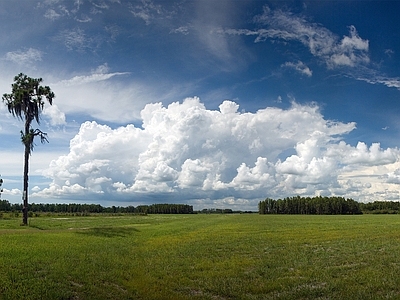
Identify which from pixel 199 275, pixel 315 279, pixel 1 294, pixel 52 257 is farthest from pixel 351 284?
pixel 52 257

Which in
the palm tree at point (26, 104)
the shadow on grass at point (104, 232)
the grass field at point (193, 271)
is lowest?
the shadow on grass at point (104, 232)

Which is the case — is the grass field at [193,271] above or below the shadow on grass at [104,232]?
above

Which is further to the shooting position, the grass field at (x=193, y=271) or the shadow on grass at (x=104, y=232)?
the shadow on grass at (x=104, y=232)

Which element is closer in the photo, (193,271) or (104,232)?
(193,271)

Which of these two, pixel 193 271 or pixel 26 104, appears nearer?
pixel 193 271

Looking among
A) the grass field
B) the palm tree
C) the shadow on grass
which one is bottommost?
the shadow on grass

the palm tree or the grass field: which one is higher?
the palm tree

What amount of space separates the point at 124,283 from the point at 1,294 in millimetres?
4773

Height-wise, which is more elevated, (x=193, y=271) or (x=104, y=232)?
(x=193, y=271)

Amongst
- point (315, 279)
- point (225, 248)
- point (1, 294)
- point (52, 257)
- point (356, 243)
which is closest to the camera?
point (1, 294)

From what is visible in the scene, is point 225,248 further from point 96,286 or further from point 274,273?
point 96,286

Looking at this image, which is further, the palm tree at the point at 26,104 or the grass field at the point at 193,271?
the palm tree at the point at 26,104

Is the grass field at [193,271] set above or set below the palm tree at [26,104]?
below

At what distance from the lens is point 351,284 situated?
1655cm
